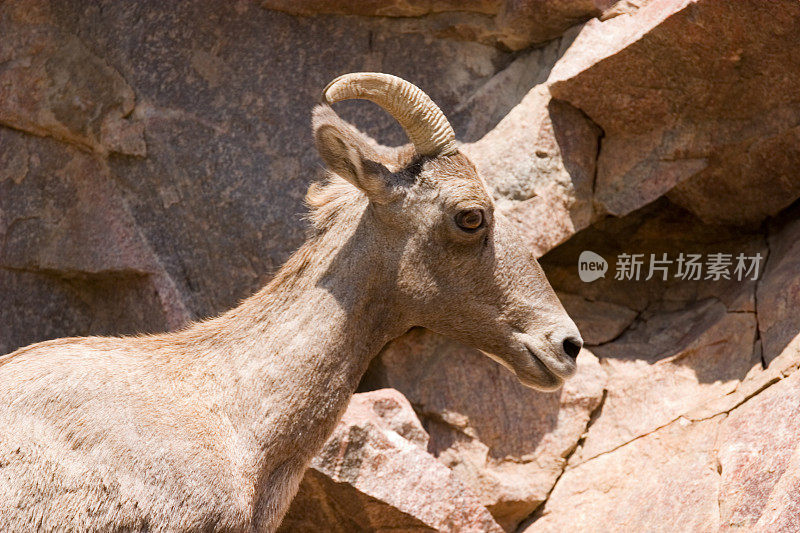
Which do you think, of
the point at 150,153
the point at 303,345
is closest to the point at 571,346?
the point at 303,345

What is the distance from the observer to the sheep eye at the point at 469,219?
5.29 meters

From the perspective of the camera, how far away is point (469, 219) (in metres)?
5.30

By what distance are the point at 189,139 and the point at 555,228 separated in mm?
3196

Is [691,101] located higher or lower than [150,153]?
higher

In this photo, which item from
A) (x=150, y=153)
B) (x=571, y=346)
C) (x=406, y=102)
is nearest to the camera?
(x=406, y=102)

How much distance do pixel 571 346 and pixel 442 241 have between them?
96 centimetres

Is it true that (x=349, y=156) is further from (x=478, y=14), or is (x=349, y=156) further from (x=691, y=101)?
(x=691, y=101)

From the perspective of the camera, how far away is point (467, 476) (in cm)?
791

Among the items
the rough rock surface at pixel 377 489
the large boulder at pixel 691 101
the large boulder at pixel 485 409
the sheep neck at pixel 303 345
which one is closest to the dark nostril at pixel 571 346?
the sheep neck at pixel 303 345

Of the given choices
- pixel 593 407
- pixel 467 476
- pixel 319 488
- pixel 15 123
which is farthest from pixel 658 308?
pixel 15 123

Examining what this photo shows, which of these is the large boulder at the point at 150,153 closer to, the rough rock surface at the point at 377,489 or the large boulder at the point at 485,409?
the large boulder at the point at 485,409

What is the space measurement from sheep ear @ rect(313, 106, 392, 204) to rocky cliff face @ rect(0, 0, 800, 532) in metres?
2.62

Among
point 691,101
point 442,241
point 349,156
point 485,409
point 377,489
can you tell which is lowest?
point 377,489

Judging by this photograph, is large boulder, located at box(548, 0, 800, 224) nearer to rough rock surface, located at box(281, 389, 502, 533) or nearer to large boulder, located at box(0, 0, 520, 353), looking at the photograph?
large boulder, located at box(0, 0, 520, 353)
